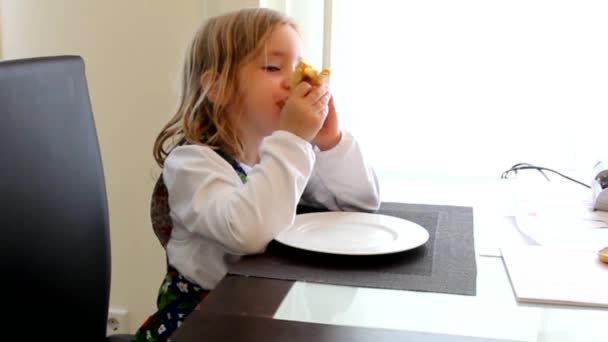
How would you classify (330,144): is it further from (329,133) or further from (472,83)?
(472,83)

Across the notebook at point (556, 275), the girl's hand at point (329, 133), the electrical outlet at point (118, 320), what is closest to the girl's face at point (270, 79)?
the girl's hand at point (329, 133)

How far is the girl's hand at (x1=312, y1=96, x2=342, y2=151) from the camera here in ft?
4.18

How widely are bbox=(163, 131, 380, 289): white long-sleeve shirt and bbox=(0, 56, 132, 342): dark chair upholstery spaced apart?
115mm

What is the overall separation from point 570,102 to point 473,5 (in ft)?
0.96

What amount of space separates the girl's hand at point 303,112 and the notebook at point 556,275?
0.31 m

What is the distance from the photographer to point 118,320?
1.93m

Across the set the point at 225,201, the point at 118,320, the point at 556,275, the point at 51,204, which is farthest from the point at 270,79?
the point at 118,320

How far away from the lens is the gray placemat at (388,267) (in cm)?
88

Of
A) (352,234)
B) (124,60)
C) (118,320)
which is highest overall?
(124,60)

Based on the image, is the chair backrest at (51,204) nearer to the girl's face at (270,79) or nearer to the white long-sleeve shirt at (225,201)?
the white long-sleeve shirt at (225,201)

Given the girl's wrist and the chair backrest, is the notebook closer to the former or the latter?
the girl's wrist

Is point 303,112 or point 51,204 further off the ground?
point 303,112

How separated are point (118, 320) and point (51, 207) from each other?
0.98 m

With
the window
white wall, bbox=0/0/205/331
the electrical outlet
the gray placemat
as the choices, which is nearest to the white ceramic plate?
the gray placemat
